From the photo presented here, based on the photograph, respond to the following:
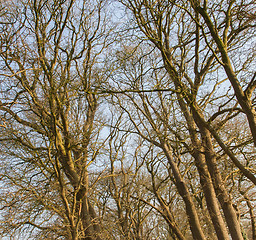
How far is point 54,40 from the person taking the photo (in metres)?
8.35

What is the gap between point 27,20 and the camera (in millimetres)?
7617

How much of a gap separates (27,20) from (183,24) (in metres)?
4.85

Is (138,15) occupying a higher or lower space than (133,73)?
lower

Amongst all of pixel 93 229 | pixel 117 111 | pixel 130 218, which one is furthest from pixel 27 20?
pixel 130 218

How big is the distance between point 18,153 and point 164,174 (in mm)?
9006

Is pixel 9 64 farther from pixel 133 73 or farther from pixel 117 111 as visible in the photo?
pixel 117 111

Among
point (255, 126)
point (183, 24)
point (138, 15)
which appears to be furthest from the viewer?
point (183, 24)

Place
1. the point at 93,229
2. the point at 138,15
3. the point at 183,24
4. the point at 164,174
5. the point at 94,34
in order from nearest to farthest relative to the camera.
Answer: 1. the point at 138,15
2. the point at 93,229
3. the point at 183,24
4. the point at 94,34
5. the point at 164,174

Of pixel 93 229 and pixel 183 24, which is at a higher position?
pixel 183 24

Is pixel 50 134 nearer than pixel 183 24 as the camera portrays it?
Yes

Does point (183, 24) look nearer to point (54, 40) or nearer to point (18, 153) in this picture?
point (54, 40)

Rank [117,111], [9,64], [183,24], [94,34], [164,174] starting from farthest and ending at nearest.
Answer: [164,174] < [117,111] < [94,34] < [183,24] < [9,64]

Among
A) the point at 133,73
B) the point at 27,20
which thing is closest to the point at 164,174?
the point at 133,73

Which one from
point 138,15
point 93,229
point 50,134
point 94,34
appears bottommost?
point 93,229
